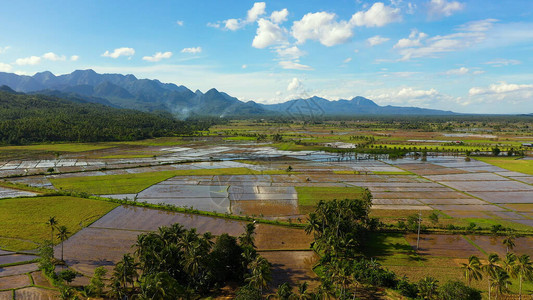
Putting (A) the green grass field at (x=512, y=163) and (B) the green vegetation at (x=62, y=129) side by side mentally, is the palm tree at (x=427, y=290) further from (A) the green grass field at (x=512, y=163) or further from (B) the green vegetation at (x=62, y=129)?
(B) the green vegetation at (x=62, y=129)

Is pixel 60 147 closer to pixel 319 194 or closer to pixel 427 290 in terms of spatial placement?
pixel 319 194

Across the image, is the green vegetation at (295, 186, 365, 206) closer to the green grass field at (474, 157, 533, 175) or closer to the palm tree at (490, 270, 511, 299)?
the palm tree at (490, 270, 511, 299)

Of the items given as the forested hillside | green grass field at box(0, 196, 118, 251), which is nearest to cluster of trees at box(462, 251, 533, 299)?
green grass field at box(0, 196, 118, 251)

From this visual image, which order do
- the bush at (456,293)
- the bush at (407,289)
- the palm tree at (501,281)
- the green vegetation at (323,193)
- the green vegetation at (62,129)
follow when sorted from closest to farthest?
the bush at (456,293), the palm tree at (501,281), the bush at (407,289), the green vegetation at (323,193), the green vegetation at (62,129)

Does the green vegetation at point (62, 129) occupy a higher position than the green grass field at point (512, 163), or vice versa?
the green vegetation at point (62, 129)

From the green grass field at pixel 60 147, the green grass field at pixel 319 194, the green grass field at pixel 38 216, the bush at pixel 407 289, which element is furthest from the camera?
the green grass field at pixel 60 147

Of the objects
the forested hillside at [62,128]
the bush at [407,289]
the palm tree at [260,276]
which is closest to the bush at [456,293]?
the bush at [407,289]

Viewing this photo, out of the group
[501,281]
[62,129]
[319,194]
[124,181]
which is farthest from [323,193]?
[62,129]
